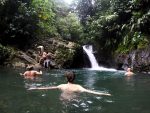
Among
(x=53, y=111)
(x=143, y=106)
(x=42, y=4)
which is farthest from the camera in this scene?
(x=42, y=4)

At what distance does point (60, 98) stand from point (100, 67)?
22.1m

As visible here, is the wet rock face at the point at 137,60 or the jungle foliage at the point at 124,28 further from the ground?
the jungle foliage at the point at 124,28

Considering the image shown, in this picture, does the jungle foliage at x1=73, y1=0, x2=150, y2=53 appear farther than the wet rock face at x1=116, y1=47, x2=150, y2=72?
Yes

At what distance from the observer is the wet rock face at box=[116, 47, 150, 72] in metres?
25.2

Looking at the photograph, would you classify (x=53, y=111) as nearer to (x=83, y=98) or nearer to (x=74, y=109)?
(x=74, y=109)

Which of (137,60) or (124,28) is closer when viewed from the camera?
(137,60)

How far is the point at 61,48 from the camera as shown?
3177cm

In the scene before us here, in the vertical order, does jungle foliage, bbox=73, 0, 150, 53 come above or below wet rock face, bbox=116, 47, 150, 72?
above

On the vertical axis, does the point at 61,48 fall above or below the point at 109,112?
above

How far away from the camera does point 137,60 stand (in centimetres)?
2614

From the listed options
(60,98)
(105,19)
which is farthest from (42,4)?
(60,98)

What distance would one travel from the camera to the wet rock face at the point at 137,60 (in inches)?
991

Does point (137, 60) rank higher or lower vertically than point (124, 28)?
lower

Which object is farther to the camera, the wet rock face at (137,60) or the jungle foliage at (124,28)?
the jungle foliage at (124,28)
